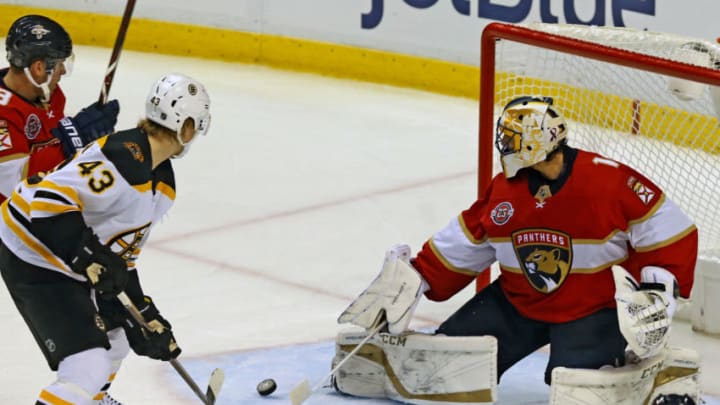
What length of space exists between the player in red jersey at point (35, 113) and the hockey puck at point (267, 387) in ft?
2.54

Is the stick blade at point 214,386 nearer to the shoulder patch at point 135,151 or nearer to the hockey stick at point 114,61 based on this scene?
the shoulder patch at point 135,151

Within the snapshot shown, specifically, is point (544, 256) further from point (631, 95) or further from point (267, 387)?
point (631, 95)

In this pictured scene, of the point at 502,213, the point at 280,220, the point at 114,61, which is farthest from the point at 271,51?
the point at 502,213

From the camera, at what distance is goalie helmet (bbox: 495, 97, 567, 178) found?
363 cm

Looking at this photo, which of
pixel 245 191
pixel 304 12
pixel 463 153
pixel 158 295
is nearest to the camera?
pixel 158 295

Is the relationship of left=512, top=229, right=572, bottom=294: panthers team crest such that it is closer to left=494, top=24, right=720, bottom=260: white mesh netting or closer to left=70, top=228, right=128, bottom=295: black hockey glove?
left=494, top=24, right=720, bottom=260: white mesh netting

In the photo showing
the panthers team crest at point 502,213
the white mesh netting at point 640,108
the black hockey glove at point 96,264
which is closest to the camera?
the black hockey glove at point 96,264

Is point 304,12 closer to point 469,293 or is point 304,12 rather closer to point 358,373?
point 469,293

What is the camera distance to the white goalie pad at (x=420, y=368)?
3.79 m

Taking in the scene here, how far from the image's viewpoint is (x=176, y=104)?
3.38m

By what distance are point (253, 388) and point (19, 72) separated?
3.39ft

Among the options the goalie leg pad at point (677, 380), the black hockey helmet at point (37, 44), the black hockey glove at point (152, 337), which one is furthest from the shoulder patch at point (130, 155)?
the goalie leg pad at point (677, 380)

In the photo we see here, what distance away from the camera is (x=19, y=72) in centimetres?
410

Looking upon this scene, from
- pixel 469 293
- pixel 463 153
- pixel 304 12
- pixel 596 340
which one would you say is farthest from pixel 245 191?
pixel 596 340
